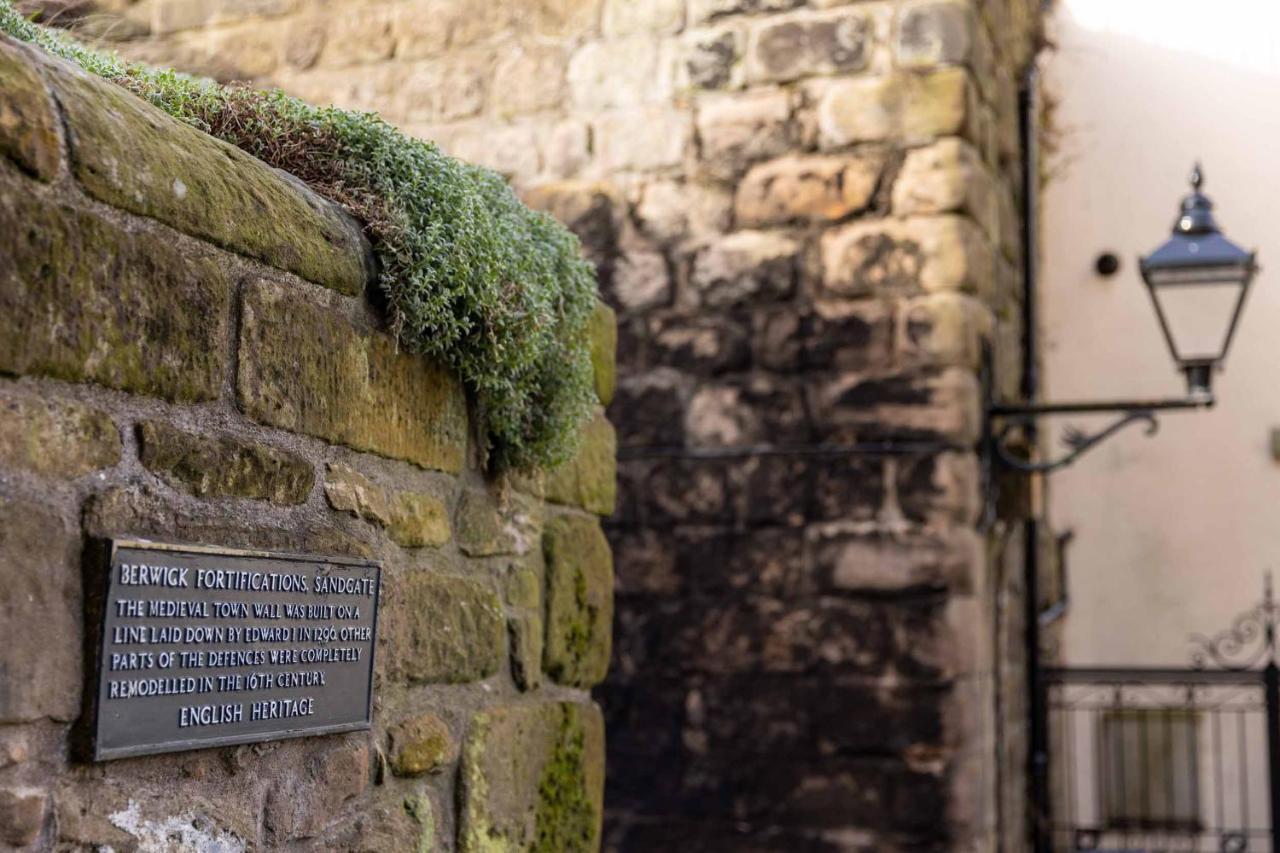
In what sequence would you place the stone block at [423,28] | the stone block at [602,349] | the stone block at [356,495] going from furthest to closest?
the stone block at [423,28], the stone block at [602,349], the stone block at [356,495]

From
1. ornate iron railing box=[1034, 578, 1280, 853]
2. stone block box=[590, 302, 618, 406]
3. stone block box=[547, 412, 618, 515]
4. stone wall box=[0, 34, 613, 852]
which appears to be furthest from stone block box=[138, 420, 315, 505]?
Result: ornate iron railing box=[1034, 578, 1280, 853]

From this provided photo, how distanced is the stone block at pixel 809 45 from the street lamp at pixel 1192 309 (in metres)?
1.14

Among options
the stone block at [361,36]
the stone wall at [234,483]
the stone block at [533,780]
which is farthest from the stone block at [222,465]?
the stone block at [361,36]

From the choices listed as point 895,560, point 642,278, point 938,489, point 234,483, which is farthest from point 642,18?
point 234,483

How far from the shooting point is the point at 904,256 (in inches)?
181

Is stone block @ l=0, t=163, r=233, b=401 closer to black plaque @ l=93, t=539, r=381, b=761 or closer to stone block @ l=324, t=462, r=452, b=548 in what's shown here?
black plaque @ l=93, t=539, r=381, b=761

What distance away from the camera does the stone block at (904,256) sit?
4539 millimetres

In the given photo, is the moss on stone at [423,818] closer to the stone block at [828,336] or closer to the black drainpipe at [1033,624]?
the stone block at [828,336]

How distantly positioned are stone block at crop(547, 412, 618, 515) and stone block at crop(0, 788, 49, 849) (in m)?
1.33

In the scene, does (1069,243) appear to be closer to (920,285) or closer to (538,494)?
(920,285)

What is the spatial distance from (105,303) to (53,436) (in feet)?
0.52

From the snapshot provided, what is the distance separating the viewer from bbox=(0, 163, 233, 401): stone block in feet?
4.72

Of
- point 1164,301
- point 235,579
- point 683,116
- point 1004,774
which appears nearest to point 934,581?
point 1004,774

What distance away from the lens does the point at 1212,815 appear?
264 inches
